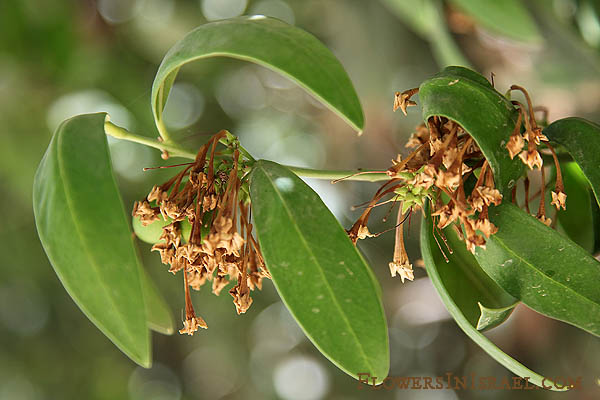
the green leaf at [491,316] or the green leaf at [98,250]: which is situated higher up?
the green leaf at [98,250]

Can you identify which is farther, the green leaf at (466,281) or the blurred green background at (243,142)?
the blurred green background at (243,142)

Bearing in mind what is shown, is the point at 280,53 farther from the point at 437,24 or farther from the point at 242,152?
the point at 437,24

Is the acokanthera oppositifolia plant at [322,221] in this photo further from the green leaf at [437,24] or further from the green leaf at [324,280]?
the green leaf at [437,24]

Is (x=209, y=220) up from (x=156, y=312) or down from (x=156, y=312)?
up

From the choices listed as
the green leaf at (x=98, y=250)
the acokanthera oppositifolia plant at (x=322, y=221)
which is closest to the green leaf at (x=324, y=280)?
the acokanthera oppositifolia plant at (x=322, y=221)

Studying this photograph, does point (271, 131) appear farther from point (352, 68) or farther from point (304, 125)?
point (352, 68)

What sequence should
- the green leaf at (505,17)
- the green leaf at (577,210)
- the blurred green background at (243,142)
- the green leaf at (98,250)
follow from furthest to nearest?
the blurred green background at (243,142) → the green leaf at (505,17) → the green leaf at (577,210) → the green leaf at (98,250)

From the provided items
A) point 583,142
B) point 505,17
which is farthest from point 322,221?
point 505,17

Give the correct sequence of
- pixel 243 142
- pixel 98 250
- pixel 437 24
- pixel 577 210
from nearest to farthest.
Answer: pixel 98 250, pixel 577 210, pixel 437 24, pixel 243 142
